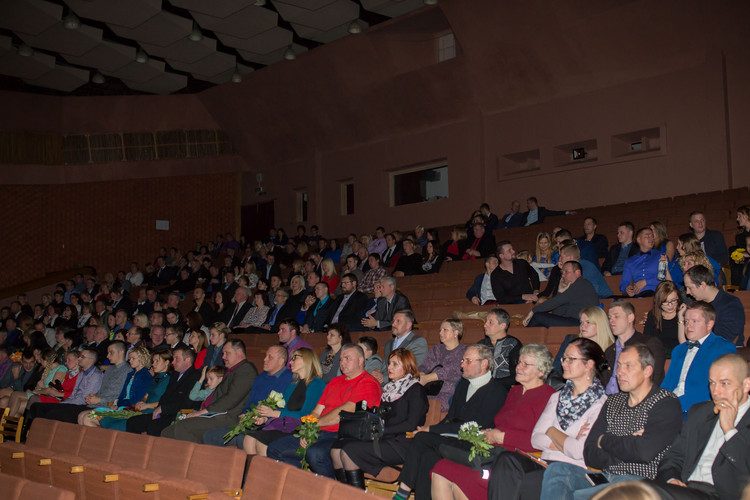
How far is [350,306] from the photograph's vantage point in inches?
259

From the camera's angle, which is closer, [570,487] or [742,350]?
[570,487]

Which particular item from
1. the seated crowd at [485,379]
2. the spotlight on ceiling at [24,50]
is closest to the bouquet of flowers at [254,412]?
the seated crowd at [485,379]

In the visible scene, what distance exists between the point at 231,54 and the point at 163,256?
3.82 m

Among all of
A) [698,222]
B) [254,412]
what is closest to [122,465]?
[254,412]

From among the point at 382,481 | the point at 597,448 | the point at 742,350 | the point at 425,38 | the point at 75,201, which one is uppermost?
the point at 425,38

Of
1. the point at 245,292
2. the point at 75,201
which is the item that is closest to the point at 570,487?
the point at 245,292

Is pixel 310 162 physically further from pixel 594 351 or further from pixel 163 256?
pixel 594 351

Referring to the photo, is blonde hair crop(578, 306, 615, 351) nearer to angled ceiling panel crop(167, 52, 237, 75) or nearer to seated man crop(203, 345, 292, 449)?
seated man crop(203, 345, 292, 449)

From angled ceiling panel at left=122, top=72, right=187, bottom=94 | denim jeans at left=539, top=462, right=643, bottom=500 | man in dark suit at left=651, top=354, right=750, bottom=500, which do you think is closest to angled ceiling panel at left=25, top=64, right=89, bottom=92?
angled ceiling panel at left=122, top=72, right=187, bottom=94

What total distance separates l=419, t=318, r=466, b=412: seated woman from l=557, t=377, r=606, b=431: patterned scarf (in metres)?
1.06

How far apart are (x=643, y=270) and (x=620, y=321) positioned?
6.02 ft

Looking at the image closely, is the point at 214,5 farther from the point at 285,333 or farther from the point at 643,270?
the point at 643,270

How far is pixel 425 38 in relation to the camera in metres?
11.5

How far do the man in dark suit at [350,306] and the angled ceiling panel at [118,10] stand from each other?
6.07 m
